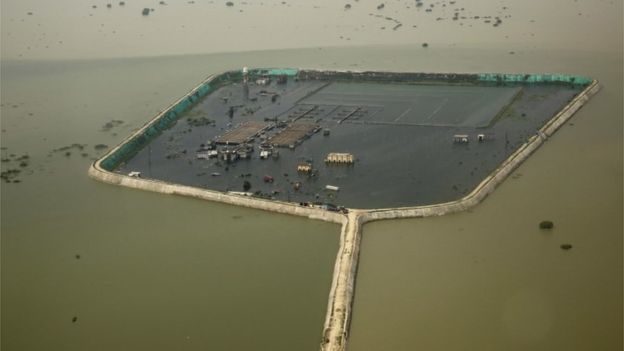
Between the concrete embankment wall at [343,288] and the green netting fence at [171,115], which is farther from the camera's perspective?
the green netting fence at [171,115]

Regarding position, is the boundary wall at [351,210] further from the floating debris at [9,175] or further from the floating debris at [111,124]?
the floating debris at [9,175]

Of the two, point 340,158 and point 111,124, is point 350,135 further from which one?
point 111,124

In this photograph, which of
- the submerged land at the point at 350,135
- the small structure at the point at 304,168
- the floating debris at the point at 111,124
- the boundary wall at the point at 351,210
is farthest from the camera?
the floating debris at the point at 111,124

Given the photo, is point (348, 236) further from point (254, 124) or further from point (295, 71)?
point (295, 71)

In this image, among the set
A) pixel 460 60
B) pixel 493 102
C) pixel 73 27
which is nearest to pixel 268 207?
pixel 493 102

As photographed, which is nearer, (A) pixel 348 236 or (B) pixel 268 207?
(A) pixel 348 236

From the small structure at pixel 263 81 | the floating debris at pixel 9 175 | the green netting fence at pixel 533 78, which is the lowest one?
the floating debris at pixel 9 175

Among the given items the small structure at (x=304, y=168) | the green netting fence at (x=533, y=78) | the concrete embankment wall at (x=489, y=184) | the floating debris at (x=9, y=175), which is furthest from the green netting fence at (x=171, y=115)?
the concrete embankment wall at (x=489, y=184)
